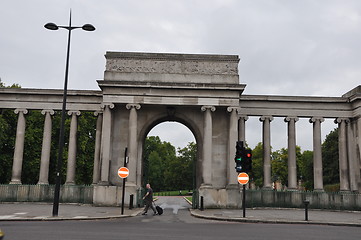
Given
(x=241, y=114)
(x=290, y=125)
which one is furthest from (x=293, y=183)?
(x=241, y=114)

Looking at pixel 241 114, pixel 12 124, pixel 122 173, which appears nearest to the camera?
pixel 122 173

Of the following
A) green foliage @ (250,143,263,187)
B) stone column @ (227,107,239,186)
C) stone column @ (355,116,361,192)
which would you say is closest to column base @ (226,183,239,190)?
stone column @ (227,107,239,186)

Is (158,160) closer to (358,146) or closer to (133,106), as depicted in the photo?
(133,106)

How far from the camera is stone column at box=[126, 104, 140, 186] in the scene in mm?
30444

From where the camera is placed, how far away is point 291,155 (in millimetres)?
33875

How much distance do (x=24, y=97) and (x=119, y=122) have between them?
30.4 ft

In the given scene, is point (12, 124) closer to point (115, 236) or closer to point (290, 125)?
point (290, 125)

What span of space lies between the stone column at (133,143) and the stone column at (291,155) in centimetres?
1349

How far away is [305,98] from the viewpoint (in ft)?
113

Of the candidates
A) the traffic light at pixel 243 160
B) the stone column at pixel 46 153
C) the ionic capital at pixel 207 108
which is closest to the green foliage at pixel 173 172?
the stone column at pixel 46 153

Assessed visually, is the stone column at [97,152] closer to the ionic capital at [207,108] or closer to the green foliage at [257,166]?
the ionic capital at [207,108]

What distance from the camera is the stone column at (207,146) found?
30.5 meters

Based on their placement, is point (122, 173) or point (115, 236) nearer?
point (115, 236)

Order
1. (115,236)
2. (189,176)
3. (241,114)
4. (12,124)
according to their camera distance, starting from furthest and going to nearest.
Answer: (189,176)
(12,124)
(241,114)
(115,236)
